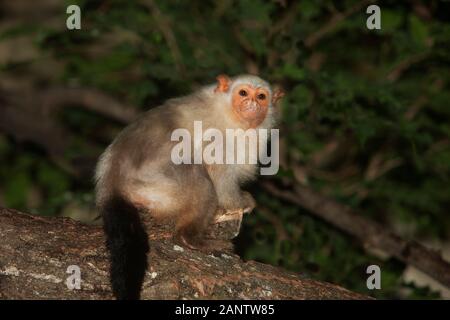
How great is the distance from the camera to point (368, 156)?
8.25 m

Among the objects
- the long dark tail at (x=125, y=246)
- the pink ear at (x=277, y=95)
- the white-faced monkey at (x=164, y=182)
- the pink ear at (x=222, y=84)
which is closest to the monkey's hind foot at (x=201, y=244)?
the white-faced monkey at (x=164, y=182)

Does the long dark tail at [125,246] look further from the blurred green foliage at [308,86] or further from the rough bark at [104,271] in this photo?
the blurred green foliage at [308,86]

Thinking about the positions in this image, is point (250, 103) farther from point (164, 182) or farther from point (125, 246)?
point (125, 246)

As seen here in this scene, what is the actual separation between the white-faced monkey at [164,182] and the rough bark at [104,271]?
0.54ft

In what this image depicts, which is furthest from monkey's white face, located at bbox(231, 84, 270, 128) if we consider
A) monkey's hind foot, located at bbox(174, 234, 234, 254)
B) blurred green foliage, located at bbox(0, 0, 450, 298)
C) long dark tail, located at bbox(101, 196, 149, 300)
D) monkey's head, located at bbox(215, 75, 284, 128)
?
long dark tail, located at bbox(101, 196, 149, 300)

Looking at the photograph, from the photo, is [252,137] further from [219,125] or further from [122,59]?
[122,59]

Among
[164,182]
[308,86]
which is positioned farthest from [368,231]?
[164,182]

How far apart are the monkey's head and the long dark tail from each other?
4.04ft

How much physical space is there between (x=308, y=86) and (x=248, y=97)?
1282 mm

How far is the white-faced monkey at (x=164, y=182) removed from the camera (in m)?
4.52

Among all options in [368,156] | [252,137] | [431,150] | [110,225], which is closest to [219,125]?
[252,137]

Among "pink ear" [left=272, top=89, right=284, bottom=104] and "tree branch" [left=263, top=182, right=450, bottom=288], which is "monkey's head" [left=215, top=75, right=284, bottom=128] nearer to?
"pink ear" [left=272, top=89, right=284, bottom=104]

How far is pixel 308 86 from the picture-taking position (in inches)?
260
